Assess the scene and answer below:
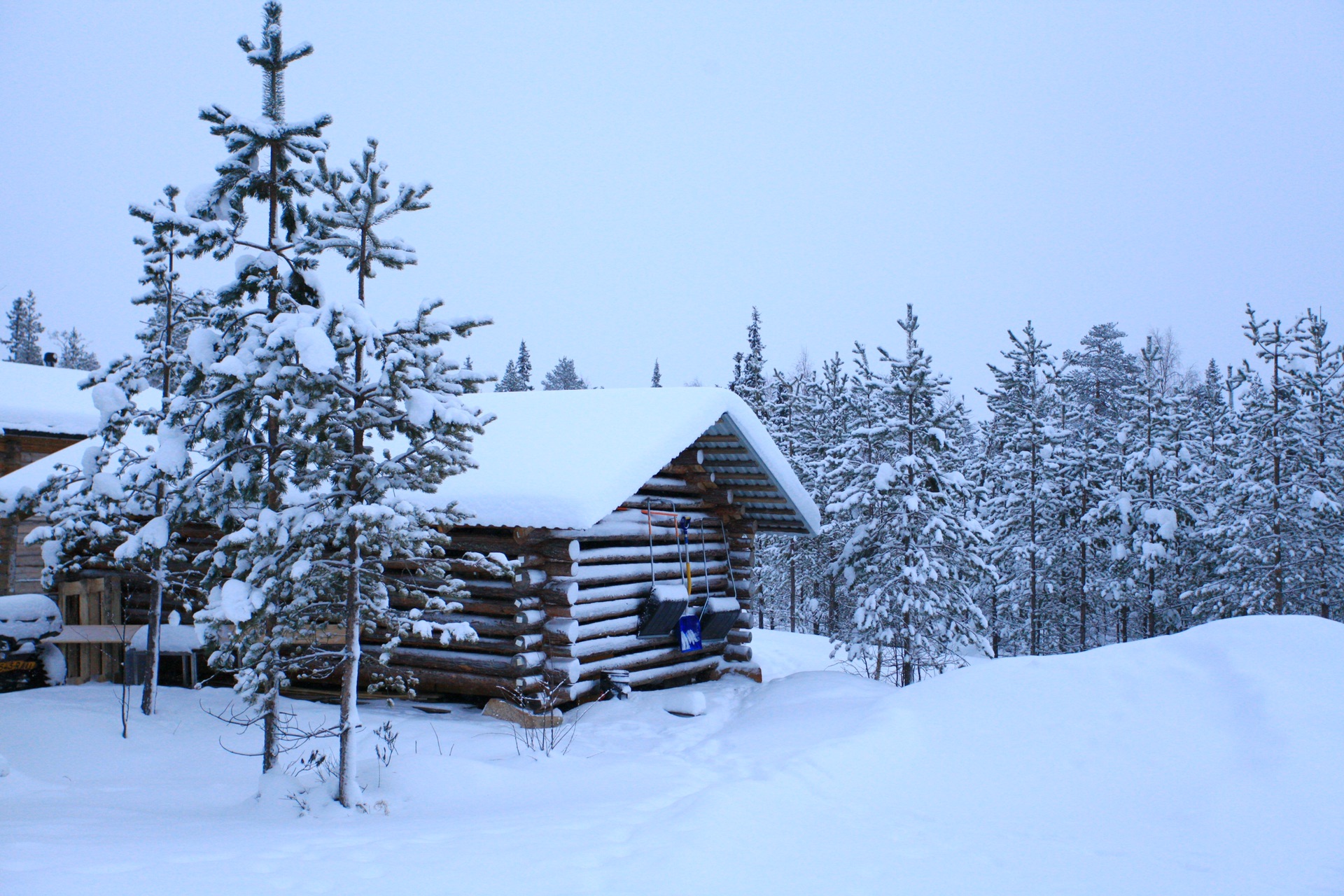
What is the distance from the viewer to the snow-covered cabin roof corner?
9.76 metres

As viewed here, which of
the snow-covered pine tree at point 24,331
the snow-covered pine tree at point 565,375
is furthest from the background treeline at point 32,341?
the snow-covered pine tree at point 565,375

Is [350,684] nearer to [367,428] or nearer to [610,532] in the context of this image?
[367,428]

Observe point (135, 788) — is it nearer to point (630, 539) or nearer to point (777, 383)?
point (630, 539)

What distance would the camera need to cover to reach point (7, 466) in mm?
17844

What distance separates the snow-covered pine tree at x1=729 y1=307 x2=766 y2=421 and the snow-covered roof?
23592mm

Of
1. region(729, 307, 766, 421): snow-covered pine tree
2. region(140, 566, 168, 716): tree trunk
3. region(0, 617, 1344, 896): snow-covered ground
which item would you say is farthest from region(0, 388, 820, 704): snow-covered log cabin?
region(729, 307, 766, 421): snow-covered pine tree

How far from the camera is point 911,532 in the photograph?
52.1 feet

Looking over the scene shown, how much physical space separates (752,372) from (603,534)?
29999 millimetres

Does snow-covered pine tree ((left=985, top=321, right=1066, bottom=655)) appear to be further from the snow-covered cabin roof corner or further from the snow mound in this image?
the snow mound

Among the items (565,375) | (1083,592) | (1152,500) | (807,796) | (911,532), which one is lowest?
(1083,592)

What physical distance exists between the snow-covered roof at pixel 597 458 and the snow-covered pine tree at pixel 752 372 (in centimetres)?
2359

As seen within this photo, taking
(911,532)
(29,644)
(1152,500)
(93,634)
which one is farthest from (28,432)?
(1152,500)

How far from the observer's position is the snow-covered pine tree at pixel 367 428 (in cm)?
577

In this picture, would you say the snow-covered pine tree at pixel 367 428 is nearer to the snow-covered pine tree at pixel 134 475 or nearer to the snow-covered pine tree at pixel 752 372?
the snow-covered pine tree at pixel 134 475
